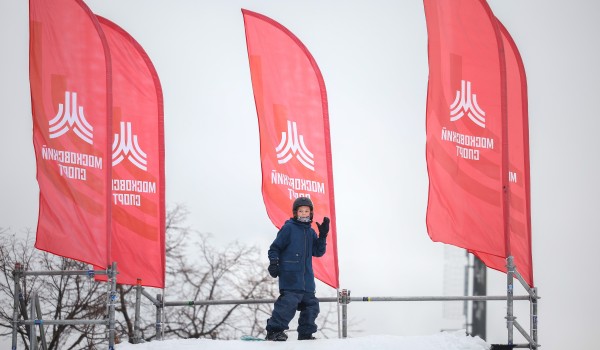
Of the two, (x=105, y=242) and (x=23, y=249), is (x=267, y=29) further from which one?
(x=23, y=249)

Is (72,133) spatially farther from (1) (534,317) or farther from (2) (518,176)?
(1) (534,317)

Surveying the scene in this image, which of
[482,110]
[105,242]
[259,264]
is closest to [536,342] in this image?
[482,110]

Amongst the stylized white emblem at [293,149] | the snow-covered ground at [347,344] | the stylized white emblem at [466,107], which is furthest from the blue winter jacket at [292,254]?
the stylized white emblem at [293,149]

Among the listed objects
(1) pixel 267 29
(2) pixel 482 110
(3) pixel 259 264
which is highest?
(1) pixel 267 29

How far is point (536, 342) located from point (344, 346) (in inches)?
142

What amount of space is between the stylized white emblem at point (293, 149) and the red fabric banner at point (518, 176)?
329 cm

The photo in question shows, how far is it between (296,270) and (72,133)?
3710mm

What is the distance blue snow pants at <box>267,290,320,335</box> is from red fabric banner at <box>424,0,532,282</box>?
2.17 meters

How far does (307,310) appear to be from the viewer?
17281 millimetres

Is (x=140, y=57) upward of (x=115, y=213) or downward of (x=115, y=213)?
upward

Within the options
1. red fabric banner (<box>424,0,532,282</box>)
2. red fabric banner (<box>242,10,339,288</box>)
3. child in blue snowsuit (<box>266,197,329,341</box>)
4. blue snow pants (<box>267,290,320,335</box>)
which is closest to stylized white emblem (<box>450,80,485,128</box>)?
red fabric banner (<box>424,0,532,282</box>)

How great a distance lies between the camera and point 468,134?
18562mm

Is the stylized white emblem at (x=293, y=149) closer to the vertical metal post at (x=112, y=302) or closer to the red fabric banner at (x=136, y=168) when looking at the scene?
the red fabric banner at (x=136, y=168)

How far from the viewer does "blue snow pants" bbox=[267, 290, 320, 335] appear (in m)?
16.8
